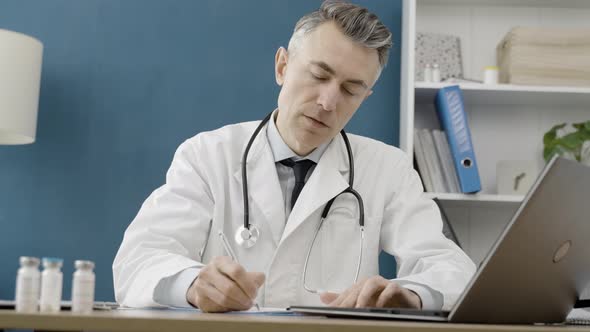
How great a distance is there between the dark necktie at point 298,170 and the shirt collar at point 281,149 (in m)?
0.01

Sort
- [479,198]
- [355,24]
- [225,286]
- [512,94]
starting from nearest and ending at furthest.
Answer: [225,286]
[355,24]
[479,198]
[512,94]

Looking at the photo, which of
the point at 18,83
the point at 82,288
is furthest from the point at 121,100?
the point at 82,288

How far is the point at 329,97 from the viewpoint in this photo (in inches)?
69.8

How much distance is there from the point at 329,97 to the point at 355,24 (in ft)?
0.66

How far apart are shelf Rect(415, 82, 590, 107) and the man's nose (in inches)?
34.8

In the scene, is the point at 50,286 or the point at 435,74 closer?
the point at 50,286

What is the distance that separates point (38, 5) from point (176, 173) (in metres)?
1.36

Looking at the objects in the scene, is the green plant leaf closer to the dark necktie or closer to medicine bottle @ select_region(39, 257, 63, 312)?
the dark necktie

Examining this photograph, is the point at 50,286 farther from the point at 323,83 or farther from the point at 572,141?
the point at 572,141

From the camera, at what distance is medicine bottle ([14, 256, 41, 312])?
72 cm

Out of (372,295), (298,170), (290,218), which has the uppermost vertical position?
(298,170)

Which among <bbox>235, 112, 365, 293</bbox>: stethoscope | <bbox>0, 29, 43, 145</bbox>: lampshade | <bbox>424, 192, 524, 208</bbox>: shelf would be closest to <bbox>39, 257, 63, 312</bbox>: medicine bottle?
<bbox>235, 112, 365, 293</bbox>: stethoscope

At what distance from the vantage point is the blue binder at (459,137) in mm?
2539

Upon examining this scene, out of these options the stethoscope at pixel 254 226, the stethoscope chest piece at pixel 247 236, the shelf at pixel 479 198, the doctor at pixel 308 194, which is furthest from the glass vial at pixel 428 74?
the stethoscope chest piece at pixel 247 236
